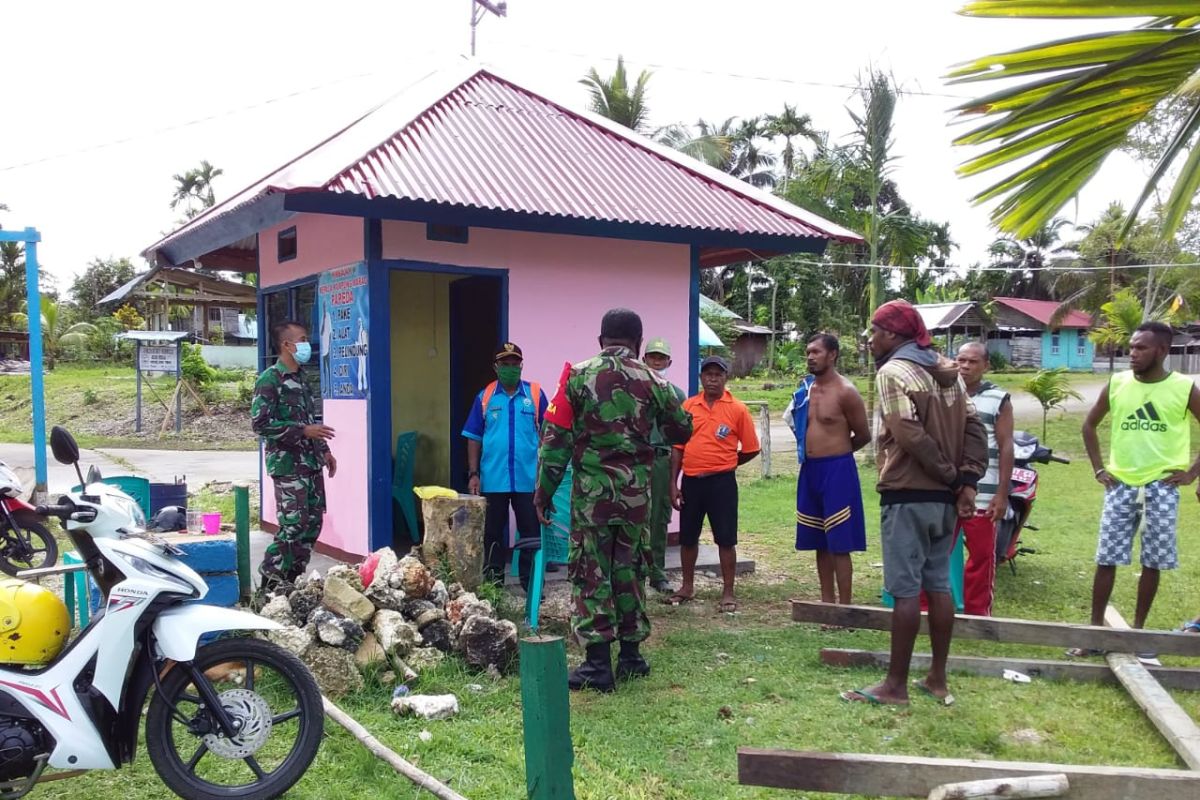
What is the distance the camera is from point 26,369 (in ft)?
111

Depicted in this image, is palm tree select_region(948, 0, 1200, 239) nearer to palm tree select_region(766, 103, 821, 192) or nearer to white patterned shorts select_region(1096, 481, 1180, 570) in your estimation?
white patterned shorts select_region(1096, 481, 1180, 570)

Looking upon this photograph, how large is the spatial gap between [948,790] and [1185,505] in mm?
10347

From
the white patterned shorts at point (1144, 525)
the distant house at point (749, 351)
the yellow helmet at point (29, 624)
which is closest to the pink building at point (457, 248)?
the yellow helmet at point (29, 624)

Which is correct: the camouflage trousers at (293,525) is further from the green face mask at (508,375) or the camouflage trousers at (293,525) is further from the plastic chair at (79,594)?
the green face mask at (508,375)

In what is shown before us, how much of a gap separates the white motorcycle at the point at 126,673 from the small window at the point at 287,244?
15.7ft

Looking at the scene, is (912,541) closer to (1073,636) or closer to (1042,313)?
(1073,636)

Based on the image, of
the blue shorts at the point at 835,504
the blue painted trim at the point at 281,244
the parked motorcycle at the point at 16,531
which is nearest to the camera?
the blue shorts at the point at 835,504

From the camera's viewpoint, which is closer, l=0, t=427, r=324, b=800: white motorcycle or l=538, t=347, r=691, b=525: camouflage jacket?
l=0, t=427, r=324, b=800: white motorcycle

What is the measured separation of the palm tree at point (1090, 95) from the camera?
202 cm

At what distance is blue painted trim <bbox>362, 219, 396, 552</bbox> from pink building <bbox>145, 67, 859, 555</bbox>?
0.03 ft

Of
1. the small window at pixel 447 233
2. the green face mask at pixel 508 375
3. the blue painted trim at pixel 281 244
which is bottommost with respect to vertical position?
the green face mask at pixel 508 375

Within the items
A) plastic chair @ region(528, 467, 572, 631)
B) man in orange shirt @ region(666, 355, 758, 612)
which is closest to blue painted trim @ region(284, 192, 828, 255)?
man in orange shirt @ region(666, 355, 758, 612)

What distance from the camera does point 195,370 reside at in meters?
21.1

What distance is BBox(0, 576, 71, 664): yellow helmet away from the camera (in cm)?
315
